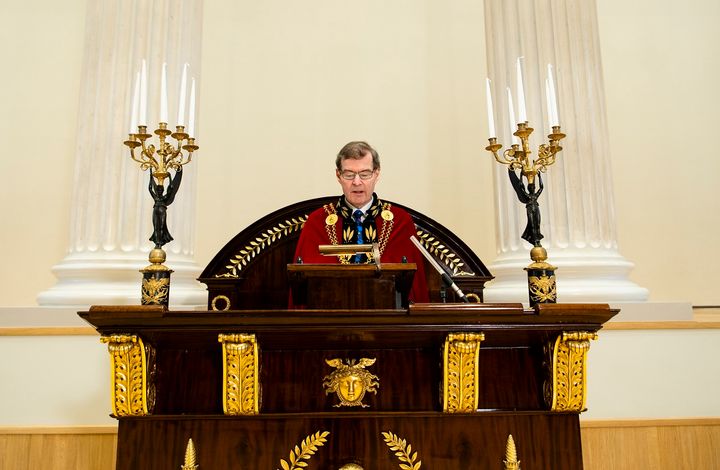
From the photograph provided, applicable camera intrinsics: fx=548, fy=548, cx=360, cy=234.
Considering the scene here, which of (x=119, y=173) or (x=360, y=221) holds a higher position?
(x=119, y=173)

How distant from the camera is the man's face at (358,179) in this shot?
273cm

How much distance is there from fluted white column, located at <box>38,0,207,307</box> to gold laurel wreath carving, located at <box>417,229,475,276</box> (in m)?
1.33

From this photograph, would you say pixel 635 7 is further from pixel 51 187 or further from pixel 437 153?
pixel 51 187

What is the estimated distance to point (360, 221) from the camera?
2.90 meters

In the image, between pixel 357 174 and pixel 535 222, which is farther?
pixel 357 174

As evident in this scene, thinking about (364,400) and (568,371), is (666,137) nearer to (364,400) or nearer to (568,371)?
(568,371)

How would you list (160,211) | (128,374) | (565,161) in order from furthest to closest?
(565,161)
(160,211)
(128,374)

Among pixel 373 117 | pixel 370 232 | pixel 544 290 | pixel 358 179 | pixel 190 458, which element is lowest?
pixel 190 458

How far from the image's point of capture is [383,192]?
4828 mm

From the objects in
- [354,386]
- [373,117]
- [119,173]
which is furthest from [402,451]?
[373,117]

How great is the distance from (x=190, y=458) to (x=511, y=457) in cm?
111

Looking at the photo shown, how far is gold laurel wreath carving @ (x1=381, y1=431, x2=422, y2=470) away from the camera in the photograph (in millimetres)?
1939

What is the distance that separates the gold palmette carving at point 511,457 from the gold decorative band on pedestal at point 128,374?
4.17ft

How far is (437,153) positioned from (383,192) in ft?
2.01
